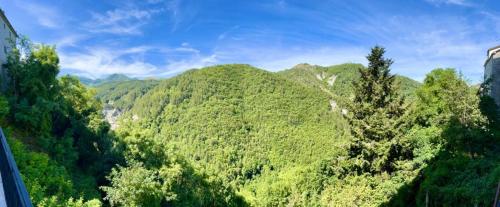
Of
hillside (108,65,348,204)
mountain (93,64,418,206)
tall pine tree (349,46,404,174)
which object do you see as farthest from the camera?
hillside (108,65,348,204)

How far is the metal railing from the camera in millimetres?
2648

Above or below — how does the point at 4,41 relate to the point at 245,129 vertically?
above

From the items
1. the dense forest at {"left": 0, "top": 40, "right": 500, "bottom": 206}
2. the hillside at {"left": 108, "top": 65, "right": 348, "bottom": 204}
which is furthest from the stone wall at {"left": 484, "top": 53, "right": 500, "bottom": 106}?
the hillside at {"left": 108, "top": 65, "right": 348, "bottom": 204}

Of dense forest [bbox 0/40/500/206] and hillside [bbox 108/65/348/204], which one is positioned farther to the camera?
hillside [bbox 108/65/348/204]

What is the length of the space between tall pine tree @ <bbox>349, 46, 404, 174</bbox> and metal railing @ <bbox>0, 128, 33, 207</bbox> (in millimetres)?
24280

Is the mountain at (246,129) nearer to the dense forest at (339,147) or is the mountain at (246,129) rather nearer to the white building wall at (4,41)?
the dense forest at (339,147)

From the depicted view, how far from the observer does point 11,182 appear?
3.10 meters

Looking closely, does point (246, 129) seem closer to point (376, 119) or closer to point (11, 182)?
point (376, 119)

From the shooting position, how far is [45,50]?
27.4 metres

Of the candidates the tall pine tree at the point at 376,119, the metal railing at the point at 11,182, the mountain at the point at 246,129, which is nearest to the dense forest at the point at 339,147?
the tall pine tree at the point at 376,119

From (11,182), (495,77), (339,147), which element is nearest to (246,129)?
(339,147)

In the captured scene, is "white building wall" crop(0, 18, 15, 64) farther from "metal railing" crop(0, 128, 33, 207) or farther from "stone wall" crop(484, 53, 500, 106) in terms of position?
"stone wall" crop(484, 53, 500, 106)

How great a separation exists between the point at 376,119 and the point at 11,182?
83.6ft

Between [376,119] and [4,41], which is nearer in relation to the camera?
[376,119]
